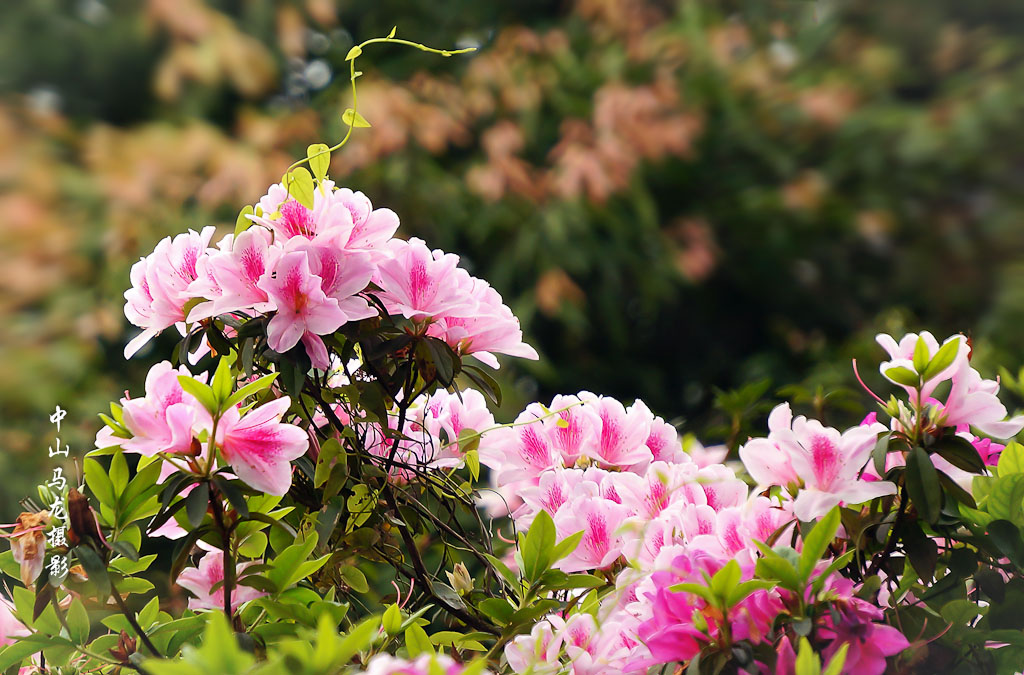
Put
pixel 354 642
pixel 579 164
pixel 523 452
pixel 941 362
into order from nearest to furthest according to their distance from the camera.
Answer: pixel 354 642 → pixel 941 362 → pixel 523 452 → pixel 579 164

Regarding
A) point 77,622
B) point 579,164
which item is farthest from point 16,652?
point 579,164

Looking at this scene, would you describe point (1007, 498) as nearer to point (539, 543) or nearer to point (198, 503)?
point (539, 543)

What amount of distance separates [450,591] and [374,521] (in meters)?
0.04

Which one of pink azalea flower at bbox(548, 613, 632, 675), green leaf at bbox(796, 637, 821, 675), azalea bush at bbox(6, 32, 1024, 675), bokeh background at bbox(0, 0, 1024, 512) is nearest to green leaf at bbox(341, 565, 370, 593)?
azalea bush at bbox(6, 32, 1024, 675)

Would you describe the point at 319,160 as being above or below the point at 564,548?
above

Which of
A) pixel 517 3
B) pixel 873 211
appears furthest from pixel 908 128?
pixel 517 3

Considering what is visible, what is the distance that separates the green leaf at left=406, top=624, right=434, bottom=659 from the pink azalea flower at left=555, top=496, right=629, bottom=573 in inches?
3.0

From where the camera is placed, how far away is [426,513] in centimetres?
39

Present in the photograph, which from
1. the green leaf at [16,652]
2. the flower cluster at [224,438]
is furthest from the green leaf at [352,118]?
the green leaf at [16,652]

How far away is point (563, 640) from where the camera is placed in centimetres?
33

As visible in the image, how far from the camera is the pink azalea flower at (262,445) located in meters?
0.31

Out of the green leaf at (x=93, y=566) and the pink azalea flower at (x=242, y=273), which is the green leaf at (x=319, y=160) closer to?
the pink azalea flower at (x=242, y=273)

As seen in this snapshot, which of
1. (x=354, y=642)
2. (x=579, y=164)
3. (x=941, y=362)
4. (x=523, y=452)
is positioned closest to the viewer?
(x=354, y=642)

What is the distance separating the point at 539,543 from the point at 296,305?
12 cm
